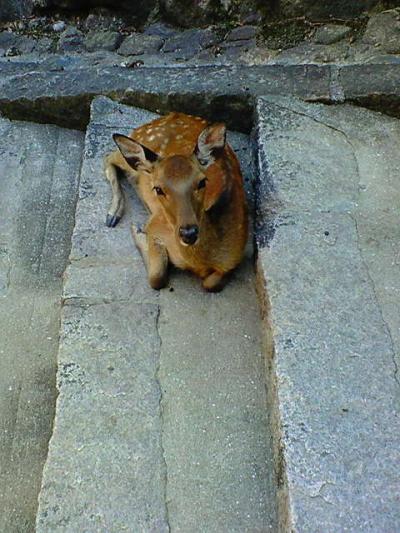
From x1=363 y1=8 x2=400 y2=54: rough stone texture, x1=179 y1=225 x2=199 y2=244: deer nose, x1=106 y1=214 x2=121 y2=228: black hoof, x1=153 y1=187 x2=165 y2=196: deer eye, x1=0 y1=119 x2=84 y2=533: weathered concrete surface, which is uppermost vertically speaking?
x1=153 y1=187 x2=165 y2=196: deer eye

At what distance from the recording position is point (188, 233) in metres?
3.42

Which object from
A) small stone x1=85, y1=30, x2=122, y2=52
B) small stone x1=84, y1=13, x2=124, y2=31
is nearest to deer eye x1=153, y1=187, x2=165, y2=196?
small stone x1=85, y1=30, x2=122, y2=52

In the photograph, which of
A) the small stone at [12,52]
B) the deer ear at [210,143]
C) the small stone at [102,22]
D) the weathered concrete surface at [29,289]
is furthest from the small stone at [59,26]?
the deer ear at [210,143]

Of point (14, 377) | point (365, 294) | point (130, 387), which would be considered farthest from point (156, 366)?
point (365, 294)

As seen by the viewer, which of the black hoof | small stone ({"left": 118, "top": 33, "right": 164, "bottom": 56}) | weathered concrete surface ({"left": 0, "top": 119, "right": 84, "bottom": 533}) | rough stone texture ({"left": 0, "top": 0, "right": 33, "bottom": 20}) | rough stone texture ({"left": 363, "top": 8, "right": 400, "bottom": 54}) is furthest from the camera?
rough stone texture ({"left": 0, "top": 0, "right": 33, "bottom": 20})

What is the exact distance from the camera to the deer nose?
3420 mm

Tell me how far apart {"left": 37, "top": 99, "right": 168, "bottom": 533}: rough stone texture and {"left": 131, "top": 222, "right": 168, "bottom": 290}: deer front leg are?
0.17 feet

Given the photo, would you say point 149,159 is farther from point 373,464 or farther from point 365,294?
point 373,464

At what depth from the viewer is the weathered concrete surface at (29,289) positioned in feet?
10.6

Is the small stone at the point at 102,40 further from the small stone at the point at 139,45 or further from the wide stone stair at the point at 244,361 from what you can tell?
the wide stone stair at the point at 244,361

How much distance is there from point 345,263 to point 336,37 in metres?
2.23

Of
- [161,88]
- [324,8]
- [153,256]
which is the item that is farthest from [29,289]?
[324,8]

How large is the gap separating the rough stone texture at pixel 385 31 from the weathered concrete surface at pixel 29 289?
204 centimetres

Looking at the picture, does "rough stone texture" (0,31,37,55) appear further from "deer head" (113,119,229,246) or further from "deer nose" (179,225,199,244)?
"deer nose" (179,225,199,244)
